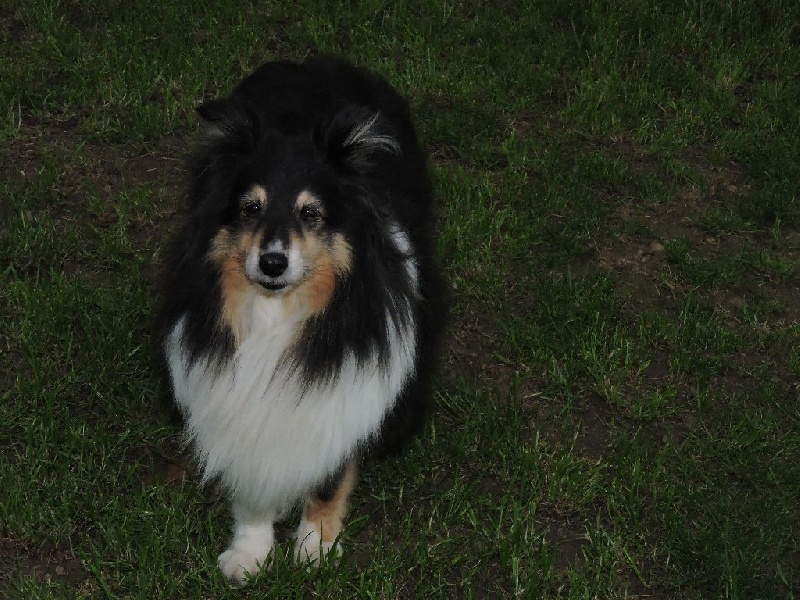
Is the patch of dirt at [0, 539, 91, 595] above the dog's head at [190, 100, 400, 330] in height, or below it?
below

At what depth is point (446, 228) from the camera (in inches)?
184

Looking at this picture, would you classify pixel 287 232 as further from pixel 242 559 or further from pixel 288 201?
pixel 242 559

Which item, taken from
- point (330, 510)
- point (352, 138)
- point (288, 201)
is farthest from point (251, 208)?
point (330, 510)

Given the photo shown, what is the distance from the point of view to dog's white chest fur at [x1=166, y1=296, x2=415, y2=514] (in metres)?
2.93

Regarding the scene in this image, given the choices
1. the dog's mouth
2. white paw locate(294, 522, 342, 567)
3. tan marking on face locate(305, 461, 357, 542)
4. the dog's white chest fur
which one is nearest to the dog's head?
the dog's mouth

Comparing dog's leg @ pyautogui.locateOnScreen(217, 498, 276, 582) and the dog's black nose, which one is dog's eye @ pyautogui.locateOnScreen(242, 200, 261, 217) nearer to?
the dog's black nose

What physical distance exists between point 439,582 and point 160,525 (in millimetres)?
961

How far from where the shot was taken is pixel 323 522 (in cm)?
334

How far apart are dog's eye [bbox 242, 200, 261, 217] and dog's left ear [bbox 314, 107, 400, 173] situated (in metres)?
0.25

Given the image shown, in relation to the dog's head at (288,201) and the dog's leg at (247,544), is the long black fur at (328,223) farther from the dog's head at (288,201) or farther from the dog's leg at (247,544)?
the dog's leg at (247,544)

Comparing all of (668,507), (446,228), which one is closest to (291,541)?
(668,507)

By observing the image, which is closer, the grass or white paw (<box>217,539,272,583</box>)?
white paw (<box>217,539,272,583</box>)

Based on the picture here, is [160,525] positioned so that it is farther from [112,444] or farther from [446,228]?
[446,228]

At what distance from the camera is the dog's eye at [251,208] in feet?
9.23
